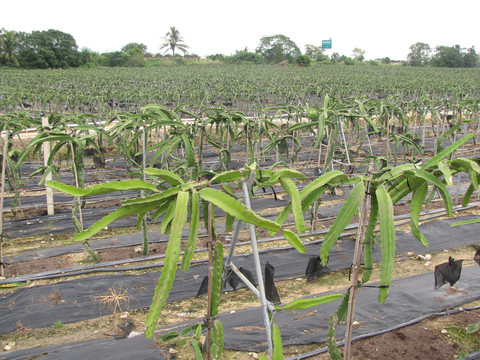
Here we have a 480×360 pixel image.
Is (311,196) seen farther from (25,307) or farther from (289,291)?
(25,307)

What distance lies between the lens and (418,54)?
61625 mm

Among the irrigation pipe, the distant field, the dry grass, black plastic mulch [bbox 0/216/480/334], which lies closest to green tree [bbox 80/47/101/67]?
the distant field

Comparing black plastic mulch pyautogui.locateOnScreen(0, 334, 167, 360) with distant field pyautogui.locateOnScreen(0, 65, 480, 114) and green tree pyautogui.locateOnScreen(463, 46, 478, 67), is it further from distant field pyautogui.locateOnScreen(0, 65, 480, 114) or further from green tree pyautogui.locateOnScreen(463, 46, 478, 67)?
green tree pyautogui.locateOnScreen(463, 46, 478, 67)

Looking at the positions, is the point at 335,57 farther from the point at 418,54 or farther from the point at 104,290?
the point at 104,290

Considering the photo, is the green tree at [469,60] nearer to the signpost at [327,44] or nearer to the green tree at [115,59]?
the signpost at [327,44]

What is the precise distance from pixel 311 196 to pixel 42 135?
2723mm

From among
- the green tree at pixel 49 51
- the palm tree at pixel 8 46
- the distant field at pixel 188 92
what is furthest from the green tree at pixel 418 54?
the palm tree at pixel 8 46

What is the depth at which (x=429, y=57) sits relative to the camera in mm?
60250

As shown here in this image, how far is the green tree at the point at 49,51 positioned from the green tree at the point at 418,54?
166 ft

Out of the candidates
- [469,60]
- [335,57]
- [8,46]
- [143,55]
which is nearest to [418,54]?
[469,60]

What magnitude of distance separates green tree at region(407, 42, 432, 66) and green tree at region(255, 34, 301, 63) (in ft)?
62.0

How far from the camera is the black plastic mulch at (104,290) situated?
2.94 m

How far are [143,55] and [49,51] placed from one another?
61.0 ft

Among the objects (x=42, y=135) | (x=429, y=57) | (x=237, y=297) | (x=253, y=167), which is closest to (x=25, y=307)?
(x=42, y=135)
